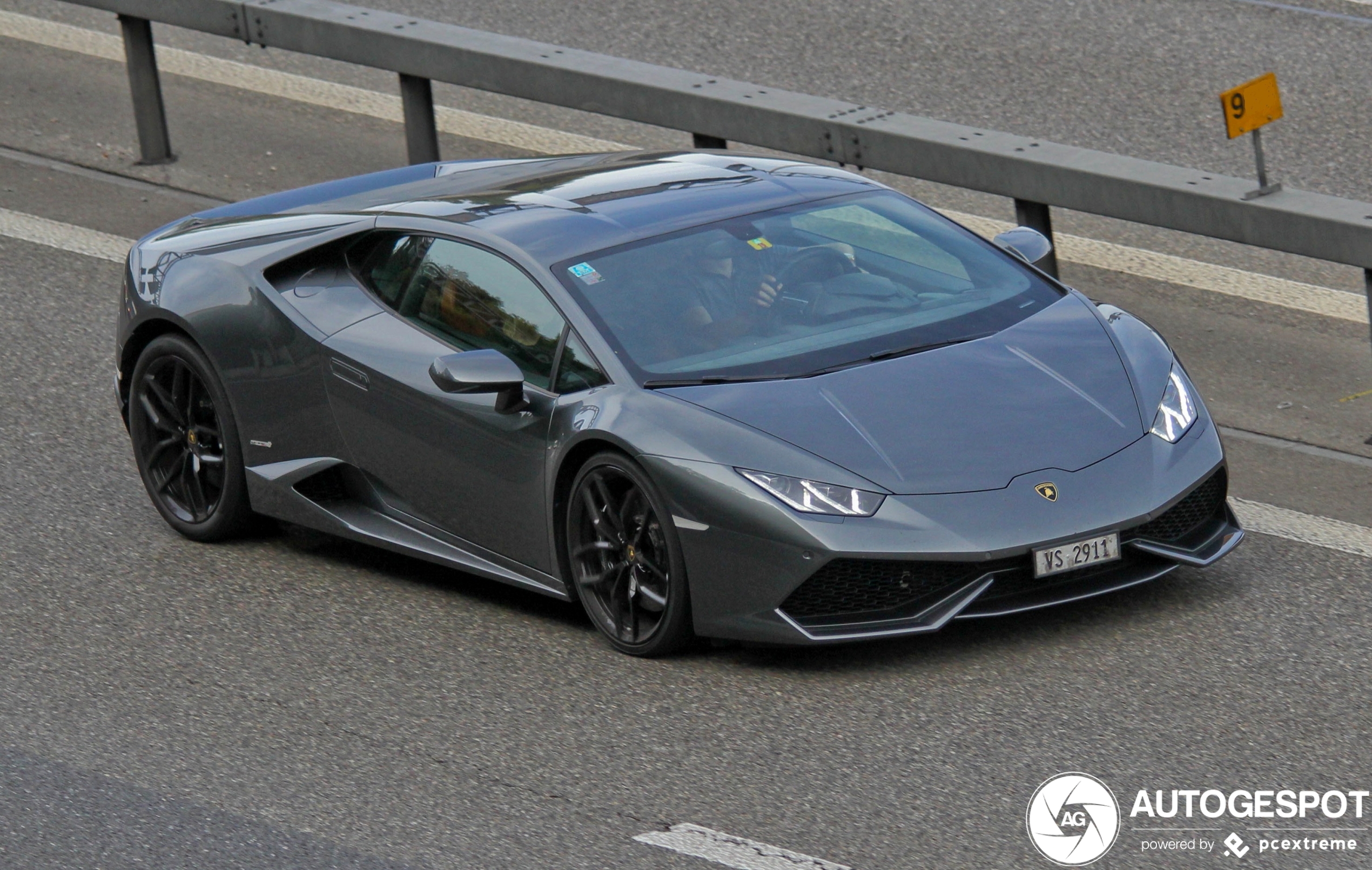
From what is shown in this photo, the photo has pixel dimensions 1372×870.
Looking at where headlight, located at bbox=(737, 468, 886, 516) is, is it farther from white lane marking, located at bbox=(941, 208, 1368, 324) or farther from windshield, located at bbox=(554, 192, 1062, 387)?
white lane marking, located at bbox=(941, 208, 1368, 324)

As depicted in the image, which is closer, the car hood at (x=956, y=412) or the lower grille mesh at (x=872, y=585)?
the lower grille mesh at (x=872, y=585)

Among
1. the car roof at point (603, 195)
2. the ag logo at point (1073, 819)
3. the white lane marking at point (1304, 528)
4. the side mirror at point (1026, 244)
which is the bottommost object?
the white lane marking at point (1304, 528)

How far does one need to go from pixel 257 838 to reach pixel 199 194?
667 cm

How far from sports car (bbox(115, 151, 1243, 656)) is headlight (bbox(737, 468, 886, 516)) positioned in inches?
0.4

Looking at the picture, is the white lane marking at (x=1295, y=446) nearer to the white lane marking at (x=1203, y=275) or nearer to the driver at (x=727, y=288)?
the white lane marking at (x=1203, y=275)

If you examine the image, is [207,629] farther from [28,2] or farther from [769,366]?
[28,2]

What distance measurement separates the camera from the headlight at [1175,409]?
654 cm

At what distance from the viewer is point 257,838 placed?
5461 mm

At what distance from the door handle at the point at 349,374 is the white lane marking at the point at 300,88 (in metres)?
4.36

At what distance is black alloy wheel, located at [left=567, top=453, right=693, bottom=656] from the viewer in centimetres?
631

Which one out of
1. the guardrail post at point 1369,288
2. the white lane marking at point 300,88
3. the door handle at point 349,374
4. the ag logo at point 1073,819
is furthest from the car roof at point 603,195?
the white lane marking at point 300,88

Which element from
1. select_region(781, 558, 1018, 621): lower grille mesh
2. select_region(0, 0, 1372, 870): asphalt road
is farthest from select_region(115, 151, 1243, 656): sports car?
select_region(0, 0, 1372, 870): asphalt road

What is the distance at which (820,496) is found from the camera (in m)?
6.07

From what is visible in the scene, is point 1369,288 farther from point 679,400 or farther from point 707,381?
point 679,400
